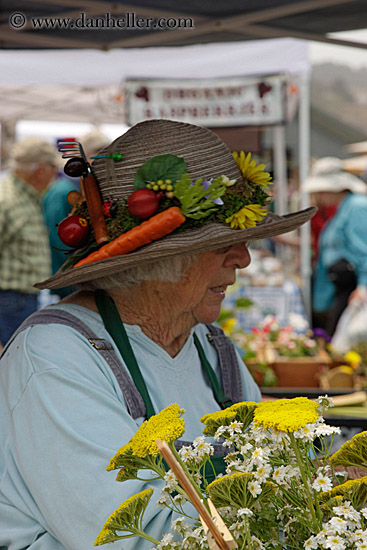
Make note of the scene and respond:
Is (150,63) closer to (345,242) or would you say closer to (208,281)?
(208,281)

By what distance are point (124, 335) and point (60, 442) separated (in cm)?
38

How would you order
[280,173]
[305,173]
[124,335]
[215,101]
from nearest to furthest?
[124,335], [215,101], [305,173], [280,173]

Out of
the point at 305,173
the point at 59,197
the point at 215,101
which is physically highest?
the point at 215,101

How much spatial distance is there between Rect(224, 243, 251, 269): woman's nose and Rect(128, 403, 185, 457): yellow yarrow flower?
81cm

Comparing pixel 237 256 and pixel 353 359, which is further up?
pixel 237 256

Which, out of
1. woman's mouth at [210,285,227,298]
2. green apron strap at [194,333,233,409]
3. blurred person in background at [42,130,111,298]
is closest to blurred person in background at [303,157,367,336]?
blurred person in background at [42,130,111,298]

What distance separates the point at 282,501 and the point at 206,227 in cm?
79

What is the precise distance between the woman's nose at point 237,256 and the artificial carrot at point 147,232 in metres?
0.18

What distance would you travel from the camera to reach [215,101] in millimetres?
5785

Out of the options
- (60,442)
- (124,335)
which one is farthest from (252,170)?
(60,442)

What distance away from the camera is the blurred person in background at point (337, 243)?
6.80 m

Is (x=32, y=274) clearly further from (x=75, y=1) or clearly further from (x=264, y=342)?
(x=75, y=1)

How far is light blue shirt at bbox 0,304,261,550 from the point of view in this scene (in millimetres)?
1313

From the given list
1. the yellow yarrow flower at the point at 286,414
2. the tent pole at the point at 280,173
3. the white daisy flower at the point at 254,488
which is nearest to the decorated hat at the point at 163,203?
the yellow yarrow flower at the point at 286,414
